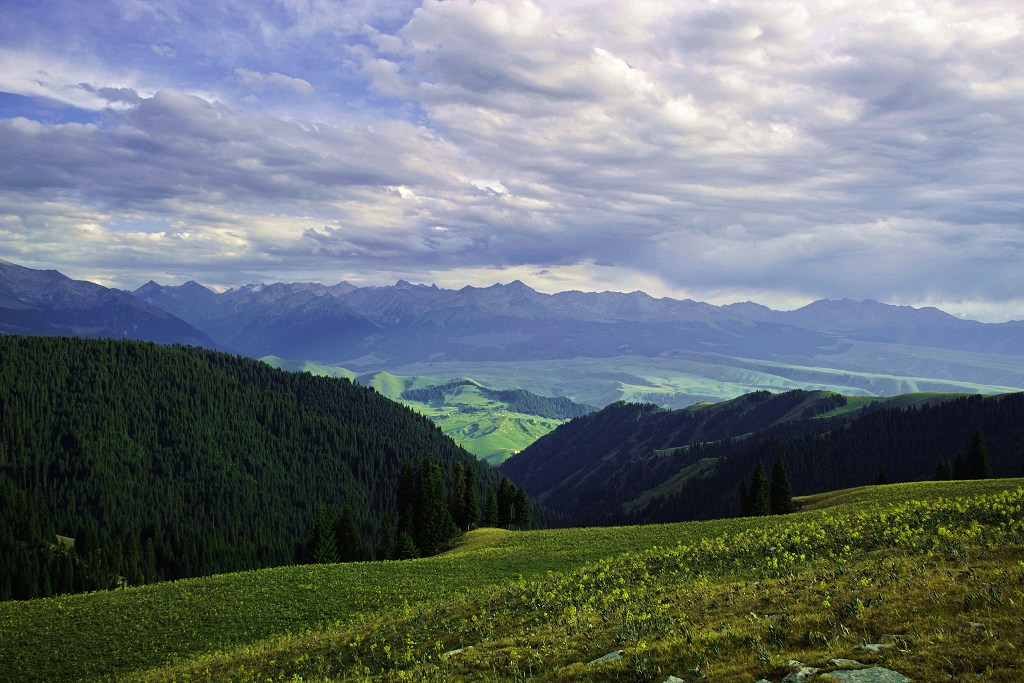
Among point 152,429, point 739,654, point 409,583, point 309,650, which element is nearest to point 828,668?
point 739,654

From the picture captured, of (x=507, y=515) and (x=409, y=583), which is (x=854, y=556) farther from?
(x=507, y=515)

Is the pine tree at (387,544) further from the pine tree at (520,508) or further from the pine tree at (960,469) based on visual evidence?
the pine tree at (960,469)

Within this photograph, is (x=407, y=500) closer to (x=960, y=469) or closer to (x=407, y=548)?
(x=407, y=548)

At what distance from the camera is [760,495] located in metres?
85.9

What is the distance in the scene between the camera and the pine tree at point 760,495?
84144 millimetres

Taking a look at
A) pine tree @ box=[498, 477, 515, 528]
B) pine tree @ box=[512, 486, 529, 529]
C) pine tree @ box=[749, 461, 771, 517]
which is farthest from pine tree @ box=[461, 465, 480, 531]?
pine tree @ box=[749, 461, 771, 517]

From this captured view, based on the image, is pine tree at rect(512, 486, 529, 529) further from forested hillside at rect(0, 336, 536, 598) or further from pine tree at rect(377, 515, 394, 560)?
pine tree at rect(377, 515, 394, 560)

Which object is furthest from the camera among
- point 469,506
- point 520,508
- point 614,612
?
point 520,508

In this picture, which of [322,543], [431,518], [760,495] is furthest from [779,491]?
[322,543]

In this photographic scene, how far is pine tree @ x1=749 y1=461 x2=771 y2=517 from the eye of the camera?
276 ft

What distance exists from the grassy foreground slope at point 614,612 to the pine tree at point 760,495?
35.2m

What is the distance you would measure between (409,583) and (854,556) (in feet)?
100

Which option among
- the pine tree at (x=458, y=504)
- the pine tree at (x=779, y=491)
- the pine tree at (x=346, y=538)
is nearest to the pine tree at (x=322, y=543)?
the pine tree at (x=346, y=538)

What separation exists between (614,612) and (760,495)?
7401 cm
